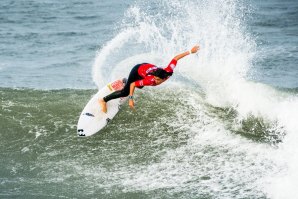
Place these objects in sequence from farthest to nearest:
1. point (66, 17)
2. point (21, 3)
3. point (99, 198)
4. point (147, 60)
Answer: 1. point (21, 3)
2. point (66, 17)
3. point (147, 60)
4. point (99, 198)

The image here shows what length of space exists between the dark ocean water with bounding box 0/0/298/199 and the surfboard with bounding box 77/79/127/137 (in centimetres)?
19

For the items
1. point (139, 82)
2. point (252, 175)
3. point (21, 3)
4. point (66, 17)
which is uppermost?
point (21, 3)

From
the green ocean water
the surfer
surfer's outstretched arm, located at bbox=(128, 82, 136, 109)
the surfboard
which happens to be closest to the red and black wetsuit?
the surfer

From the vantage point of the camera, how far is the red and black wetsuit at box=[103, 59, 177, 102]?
37.0 ft

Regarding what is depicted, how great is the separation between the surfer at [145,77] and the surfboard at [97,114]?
0.20 metres

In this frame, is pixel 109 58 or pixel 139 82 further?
pixel 109 58

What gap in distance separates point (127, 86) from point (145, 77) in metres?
0.60

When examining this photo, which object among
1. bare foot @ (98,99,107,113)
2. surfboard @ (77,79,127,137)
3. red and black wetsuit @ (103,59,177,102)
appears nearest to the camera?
red and black wetsuit @ (103,59,177,102)

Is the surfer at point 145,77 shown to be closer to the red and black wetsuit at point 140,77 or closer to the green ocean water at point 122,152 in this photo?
the red and black wetsuit at point 140,77

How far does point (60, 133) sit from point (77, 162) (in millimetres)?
1653

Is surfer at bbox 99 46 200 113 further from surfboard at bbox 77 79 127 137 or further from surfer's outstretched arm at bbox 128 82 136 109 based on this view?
surfboard at bbox 77 79 127 137

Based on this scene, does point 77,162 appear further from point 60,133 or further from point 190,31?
point 190,31

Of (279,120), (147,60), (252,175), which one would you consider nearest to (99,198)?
(252,175)

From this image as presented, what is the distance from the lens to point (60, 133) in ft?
39.5
